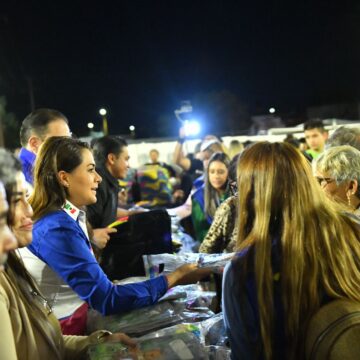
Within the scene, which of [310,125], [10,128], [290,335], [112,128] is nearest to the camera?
[290,335]

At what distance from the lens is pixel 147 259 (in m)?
2.35

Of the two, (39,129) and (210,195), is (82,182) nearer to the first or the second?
(39,129)

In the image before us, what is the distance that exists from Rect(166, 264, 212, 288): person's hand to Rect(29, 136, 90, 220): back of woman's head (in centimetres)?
70

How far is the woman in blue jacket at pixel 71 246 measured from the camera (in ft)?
5.93

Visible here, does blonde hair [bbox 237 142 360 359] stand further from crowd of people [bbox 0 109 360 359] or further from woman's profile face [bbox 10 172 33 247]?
woman's profile face [bbox 10 172 33 247]

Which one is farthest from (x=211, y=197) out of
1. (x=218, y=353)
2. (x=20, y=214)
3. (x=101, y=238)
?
(x=20, y=214)

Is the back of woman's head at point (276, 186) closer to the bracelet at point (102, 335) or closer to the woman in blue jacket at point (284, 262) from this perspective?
the woman in blue jacket at point (284, 262)

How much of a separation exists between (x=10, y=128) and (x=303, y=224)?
22128mm

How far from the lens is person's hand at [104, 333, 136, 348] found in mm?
1569

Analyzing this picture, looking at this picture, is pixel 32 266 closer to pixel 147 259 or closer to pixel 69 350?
pixel 69 350

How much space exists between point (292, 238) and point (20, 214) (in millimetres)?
1004

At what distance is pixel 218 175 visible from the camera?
166 inches

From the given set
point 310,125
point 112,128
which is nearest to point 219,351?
point 310,125

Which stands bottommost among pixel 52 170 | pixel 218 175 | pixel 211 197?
pixel 211 197
